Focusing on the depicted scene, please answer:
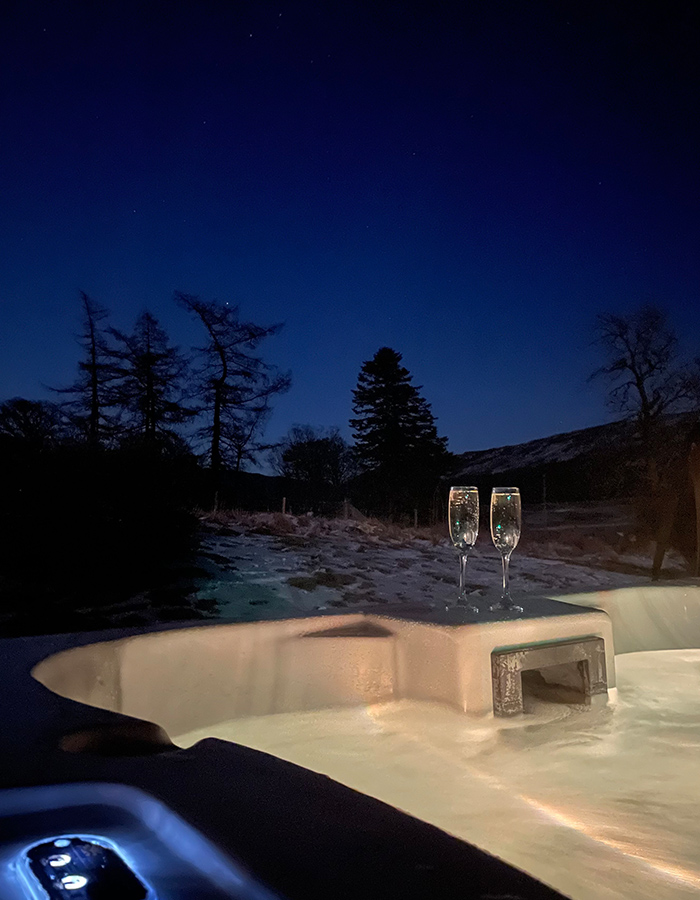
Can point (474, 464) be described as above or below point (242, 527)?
above

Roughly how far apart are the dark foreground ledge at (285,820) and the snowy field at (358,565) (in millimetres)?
5351

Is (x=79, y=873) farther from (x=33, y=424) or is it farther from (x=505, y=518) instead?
(x=33, y=424)

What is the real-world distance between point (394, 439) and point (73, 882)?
12.5 metres

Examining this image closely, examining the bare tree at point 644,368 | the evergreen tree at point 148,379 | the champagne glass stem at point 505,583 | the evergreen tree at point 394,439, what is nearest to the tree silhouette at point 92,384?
the evergreen tree at point 148,379

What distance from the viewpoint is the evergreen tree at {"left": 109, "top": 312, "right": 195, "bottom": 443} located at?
836 centimetres

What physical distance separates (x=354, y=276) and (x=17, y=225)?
5.43 metres

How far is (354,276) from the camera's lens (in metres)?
12.3

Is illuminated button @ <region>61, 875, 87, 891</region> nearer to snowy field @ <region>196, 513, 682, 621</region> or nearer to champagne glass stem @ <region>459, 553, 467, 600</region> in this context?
champagne glass stem @ <region>459, 553, 467, 600</region>

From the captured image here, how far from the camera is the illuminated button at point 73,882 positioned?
578 millimetres

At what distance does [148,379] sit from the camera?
876 centimetres

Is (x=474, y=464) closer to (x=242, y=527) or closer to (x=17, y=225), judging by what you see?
(x=242, y=527)

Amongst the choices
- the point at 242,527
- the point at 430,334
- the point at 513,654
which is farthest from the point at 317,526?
the point at 513,654

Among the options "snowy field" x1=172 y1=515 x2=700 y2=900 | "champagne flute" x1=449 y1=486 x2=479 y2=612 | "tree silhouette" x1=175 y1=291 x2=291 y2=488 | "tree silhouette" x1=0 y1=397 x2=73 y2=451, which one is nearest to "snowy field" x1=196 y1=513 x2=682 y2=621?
"tree silhouette" x1=175 y1=291 x2=291 y2=488

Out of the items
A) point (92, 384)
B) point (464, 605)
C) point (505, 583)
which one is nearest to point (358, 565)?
point (92, 384)
